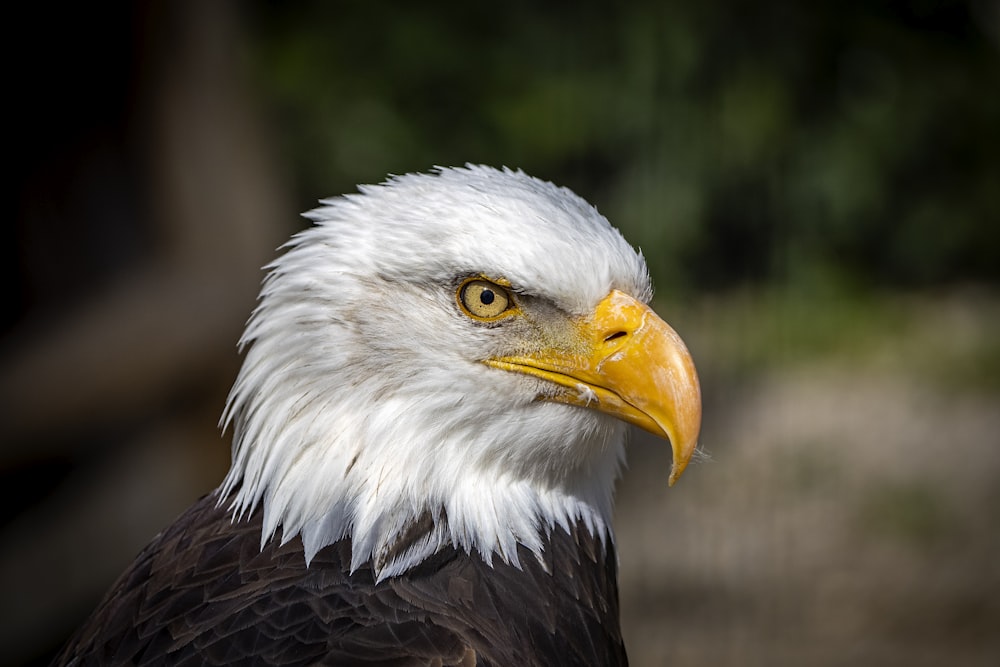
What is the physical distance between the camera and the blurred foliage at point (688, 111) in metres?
6.83

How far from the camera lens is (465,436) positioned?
199 cm

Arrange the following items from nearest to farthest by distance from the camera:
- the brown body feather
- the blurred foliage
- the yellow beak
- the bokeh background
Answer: the brown body feather
the yellow beak
the bokeh background
the blurred foliage

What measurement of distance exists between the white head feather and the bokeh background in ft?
8.64

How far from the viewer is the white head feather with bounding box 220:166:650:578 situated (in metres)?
1.93

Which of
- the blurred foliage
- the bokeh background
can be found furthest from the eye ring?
the blurred foliage

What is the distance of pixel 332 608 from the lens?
1805 mm

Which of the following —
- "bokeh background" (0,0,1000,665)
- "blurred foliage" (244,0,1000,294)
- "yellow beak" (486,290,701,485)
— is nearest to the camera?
"yellow beak" (486,290,701,485)

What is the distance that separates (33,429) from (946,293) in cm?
662

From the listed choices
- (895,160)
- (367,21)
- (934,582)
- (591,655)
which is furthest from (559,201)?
(895,160)

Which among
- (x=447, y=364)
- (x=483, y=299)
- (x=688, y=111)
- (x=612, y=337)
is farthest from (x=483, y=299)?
(x=688, y=111)

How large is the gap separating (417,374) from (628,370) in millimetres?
384

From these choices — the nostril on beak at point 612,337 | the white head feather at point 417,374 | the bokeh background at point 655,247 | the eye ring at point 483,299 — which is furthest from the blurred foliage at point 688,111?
the nostril on beak at point 612,337

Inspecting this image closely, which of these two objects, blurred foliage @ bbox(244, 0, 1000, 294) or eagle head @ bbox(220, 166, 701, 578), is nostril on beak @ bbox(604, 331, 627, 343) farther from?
blurred foliage @ bbox(244, 0, 1000, 294)

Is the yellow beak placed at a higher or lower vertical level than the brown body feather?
higher
